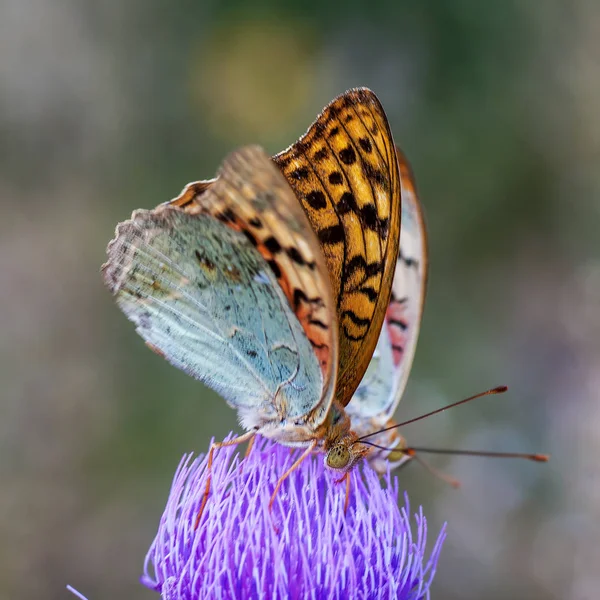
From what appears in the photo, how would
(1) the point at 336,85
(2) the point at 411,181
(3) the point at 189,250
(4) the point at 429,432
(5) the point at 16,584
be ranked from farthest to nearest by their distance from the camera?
(1) the point at 336,85 < (4) the point at 429,432 < (5) the point at 16,584 < (2) the point at 411,181 < (3) the point at 189,250

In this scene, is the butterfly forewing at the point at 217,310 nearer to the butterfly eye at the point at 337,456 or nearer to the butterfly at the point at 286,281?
the butterfly at the point at 286,281

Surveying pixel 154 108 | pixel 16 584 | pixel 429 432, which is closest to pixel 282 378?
pixel 429 432

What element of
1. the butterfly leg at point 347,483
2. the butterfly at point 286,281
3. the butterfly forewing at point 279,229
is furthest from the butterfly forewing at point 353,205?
the butterfly leg at point 347,483

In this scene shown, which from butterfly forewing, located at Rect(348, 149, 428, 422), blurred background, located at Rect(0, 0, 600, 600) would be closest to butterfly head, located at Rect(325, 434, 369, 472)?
butterfly forewing, located at Rect(348, 149, 428, 422)

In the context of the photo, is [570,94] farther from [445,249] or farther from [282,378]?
[282,378]

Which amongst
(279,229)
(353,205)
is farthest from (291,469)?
(353,205)

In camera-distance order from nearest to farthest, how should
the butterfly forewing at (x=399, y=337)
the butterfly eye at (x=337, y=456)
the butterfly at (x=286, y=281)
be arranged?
1. the butterfly at (x=286, y=281)
2. the butterfly eye at (x=337, y=456)
3. the butterfly forewing at (x=399, y=337)
